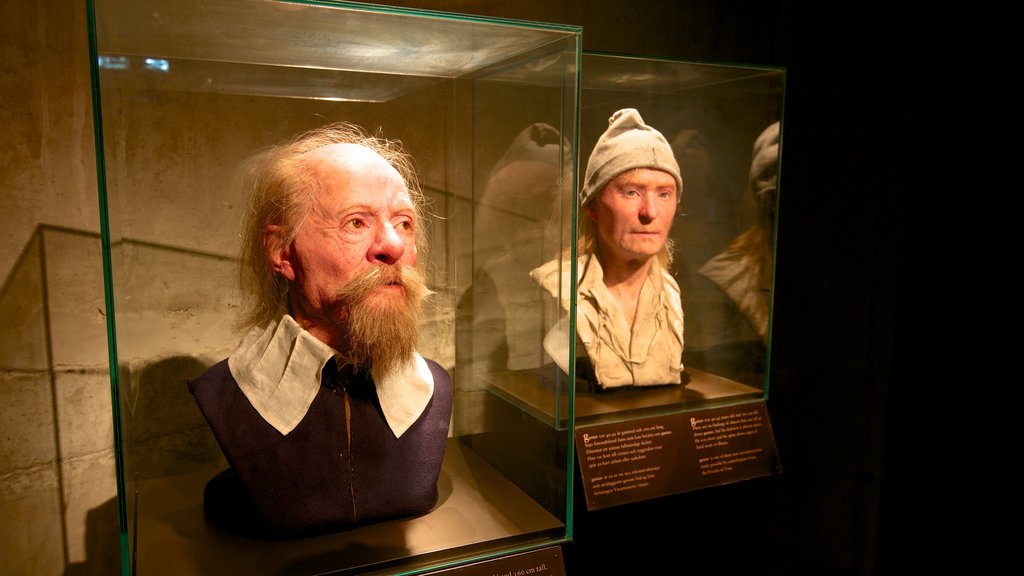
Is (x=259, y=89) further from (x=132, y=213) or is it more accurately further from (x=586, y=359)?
(x=586, y=359)

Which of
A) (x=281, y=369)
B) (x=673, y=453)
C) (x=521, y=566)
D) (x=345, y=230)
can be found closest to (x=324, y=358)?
(x=281, y=369)

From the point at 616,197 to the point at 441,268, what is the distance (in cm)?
50

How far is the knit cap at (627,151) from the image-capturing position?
1.74 m

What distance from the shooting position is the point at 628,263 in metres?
1.84

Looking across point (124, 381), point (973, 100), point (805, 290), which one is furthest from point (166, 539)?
point (973, 100)

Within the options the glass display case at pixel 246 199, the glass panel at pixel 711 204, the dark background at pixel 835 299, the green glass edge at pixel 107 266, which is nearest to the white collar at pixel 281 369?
the glass display case at pixel 246 199

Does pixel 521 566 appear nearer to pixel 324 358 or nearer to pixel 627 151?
pixel 324 358

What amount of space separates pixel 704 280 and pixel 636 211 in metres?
0.35

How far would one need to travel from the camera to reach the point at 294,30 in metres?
1.13

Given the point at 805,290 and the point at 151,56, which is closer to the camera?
the point at 151,56

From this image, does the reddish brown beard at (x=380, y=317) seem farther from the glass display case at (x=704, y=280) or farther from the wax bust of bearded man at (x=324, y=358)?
the glass display case at (x=704, y=280)

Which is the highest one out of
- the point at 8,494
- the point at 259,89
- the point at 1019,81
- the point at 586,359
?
the point at 1019,81

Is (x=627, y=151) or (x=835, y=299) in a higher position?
(x=627, y=151)

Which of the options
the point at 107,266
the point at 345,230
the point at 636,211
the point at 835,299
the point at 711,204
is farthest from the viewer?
the point at 835,299
